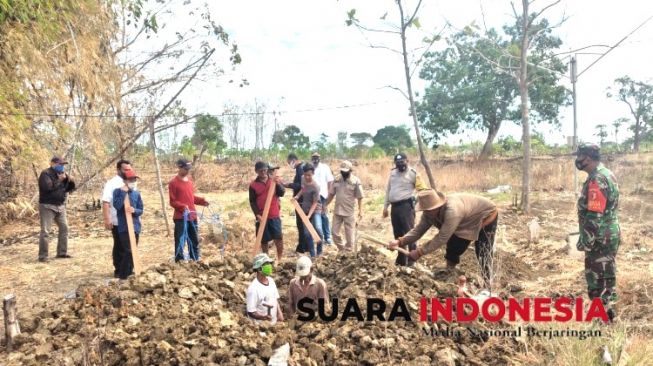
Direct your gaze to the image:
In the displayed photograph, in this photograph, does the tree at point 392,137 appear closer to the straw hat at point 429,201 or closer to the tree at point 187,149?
the tree at point 187,149

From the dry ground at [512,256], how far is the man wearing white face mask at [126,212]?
751 mm

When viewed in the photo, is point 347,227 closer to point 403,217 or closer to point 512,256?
point 403,217

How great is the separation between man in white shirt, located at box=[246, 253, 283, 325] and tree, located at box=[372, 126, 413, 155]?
1238 inches

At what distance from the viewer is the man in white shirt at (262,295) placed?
4043 millimetres

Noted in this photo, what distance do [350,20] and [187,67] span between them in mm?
3748

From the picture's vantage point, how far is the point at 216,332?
12.3 ft

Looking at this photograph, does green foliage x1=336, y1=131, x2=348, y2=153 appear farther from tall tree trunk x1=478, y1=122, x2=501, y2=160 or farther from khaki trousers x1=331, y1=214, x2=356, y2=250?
khaki trousers x1=331, y1=214, x2=356, y2=250

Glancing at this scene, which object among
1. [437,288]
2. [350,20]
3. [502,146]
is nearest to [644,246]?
[437,288]

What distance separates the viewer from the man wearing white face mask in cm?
569

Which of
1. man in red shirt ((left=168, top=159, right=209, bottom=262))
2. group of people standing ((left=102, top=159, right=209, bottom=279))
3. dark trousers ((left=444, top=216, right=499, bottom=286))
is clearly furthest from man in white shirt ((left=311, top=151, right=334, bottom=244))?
dark trousers ((left=444, top=216, right=499, bottom=286))

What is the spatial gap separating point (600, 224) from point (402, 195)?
7.91 feet

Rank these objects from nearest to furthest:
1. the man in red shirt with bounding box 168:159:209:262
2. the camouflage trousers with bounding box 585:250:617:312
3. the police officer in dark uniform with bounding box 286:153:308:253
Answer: the camouflage trousers with bounding box 585:250:617:312 < the man in red shirt with bounding box 168:159:209:262 < the police officer in dark uniform with bounding box 286:153:308:253

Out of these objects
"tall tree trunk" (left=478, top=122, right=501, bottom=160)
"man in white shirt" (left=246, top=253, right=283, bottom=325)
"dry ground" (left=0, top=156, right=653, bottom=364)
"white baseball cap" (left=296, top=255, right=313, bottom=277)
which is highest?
"tall tree trunk" (left=478, top=122, right=501, bottom=160)

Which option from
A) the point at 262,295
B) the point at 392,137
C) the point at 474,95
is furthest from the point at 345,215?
the point at 392,137
